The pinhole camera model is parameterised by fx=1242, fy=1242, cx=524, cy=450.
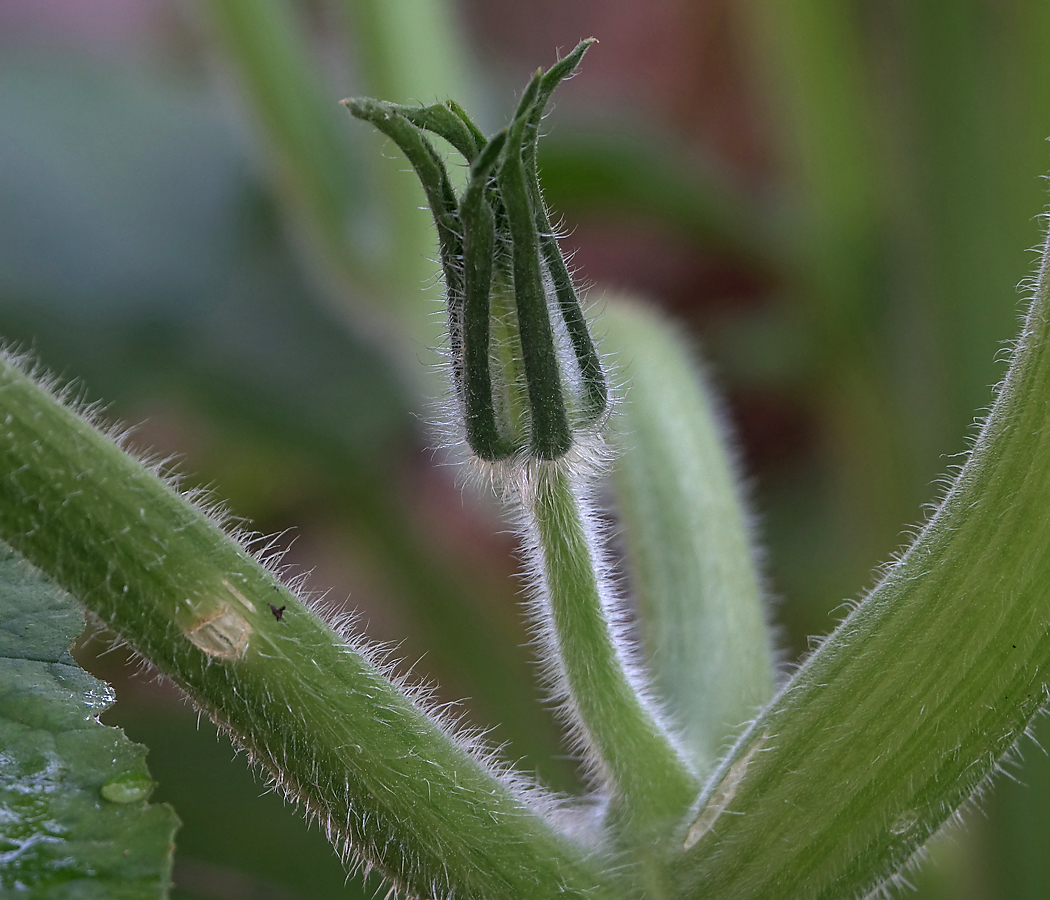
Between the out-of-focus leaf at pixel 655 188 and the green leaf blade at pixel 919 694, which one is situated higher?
the green leaf blade at pixel 919 694

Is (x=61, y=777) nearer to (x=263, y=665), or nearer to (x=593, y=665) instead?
(x=263, y=665)

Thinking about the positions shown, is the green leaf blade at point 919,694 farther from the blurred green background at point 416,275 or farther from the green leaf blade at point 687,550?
the blurred green background at point 416,275

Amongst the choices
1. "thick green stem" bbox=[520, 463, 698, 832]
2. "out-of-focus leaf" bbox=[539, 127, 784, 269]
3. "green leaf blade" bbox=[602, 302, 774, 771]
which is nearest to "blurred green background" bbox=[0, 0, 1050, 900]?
"out-of-focus leaf" bbox=[539, 127, 784, 269]

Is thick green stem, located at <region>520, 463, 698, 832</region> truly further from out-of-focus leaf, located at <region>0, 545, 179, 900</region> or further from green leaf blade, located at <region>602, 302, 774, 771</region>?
out-of-focus leaf, located at <region>0, 545, 179, 900</region>

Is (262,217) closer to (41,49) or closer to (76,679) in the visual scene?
(41,49)

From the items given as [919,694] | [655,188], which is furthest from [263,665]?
[655,188]

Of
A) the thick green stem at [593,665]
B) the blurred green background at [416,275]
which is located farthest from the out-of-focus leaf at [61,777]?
the blurred green background at [416,275]
